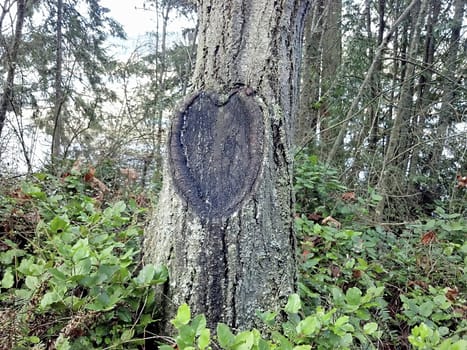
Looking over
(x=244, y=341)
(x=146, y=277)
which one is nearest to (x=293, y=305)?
(x=244, y=341)

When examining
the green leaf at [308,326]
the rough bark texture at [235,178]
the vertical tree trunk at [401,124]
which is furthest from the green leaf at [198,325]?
the vertical tree trunk at [401,124]

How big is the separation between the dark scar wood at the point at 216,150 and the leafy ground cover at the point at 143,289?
0.99 ft

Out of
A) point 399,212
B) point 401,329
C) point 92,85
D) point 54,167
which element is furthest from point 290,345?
point 92,85

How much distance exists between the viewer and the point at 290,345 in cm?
100

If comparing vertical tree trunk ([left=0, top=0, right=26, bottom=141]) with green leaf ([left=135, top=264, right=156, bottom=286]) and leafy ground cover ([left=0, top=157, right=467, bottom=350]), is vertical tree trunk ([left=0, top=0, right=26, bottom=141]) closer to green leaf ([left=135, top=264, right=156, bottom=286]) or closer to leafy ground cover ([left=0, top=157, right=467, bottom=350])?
leafy ground cover ([left=0, top=157, right=467, bottom=350])

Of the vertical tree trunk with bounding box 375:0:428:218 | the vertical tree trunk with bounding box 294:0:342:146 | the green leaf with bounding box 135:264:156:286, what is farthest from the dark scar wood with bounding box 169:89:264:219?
the vertical tree trunk with bounding box 294:0:342:146

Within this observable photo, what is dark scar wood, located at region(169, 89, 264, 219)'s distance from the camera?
1405mm

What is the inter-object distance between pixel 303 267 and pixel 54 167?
101 inches

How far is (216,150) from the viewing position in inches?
57.4

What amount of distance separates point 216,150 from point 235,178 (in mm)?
131

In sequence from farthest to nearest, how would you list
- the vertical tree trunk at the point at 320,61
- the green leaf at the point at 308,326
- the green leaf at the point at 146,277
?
the vertical tree trunk at the point at 320,61 < the green leaf at the point at 146,277 < the green leaf at the point at 308,326

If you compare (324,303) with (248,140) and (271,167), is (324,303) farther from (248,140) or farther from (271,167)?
(248,140)

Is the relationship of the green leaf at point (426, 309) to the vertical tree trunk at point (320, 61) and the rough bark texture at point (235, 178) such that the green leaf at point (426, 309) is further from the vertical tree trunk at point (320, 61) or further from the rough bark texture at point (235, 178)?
the vertical tree trunk at point (320, 61)

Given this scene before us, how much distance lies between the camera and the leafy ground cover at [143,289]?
3.65 feet
